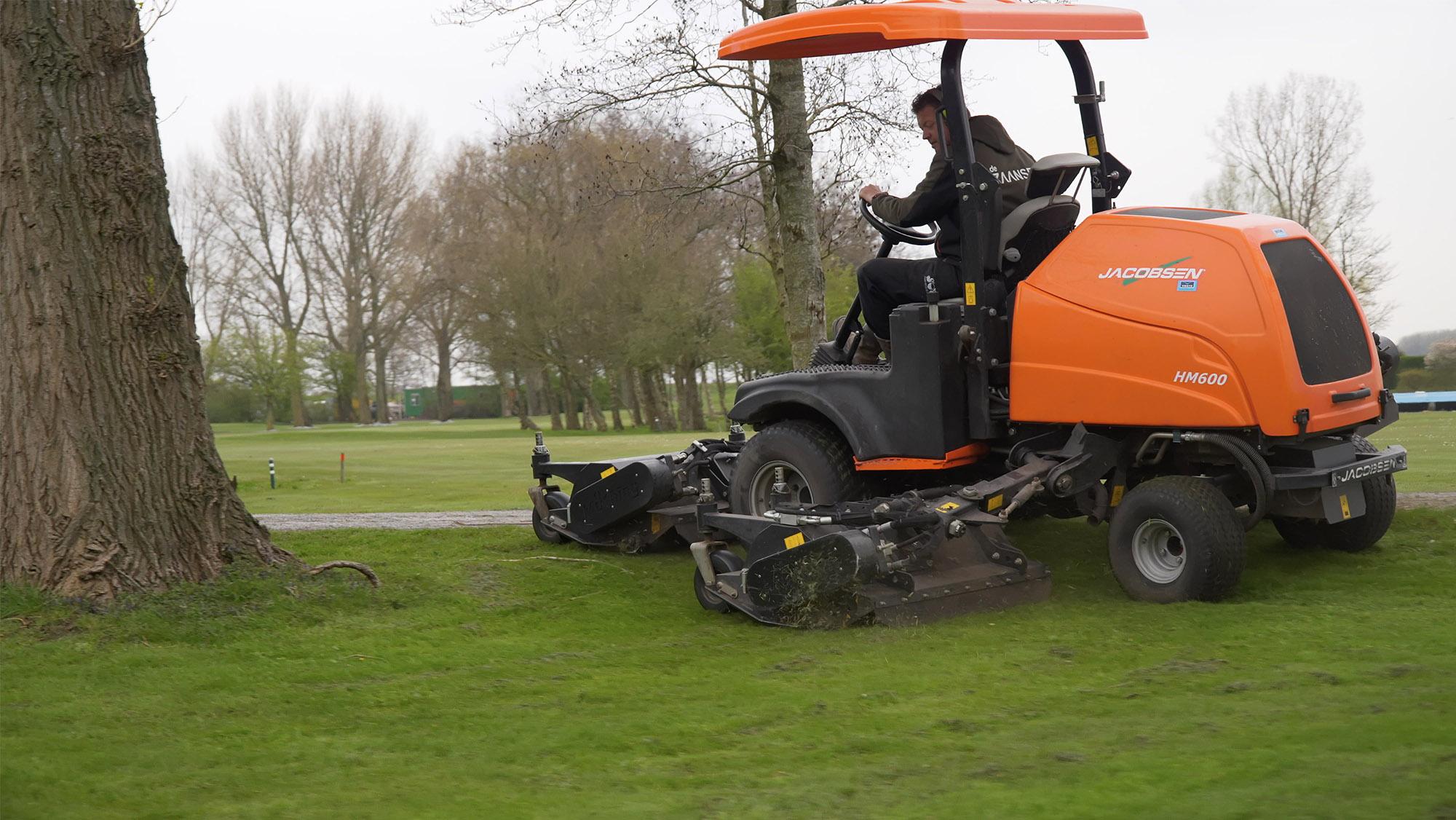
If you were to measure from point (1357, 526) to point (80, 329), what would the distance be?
6.89 metres

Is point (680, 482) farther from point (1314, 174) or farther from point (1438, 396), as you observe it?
point (1314, 174)

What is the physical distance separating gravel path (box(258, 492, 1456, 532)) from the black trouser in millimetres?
4321

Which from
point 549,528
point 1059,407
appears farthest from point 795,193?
point 1059,407

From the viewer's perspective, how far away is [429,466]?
90.9 ft

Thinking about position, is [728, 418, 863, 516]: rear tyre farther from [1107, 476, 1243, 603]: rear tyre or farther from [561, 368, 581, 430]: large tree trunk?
[561, 368, 581, 430]: large tree trunk

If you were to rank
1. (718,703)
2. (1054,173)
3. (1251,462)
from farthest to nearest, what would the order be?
(1054,173)
(1251,462)
(718,703)

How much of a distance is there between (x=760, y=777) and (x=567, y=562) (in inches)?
174

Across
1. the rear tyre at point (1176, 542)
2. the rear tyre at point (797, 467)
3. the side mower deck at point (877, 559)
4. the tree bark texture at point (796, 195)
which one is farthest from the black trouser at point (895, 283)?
the tree bark texture at point (796, 195)

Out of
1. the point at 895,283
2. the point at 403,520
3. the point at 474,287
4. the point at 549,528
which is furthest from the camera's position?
the point at 474,287

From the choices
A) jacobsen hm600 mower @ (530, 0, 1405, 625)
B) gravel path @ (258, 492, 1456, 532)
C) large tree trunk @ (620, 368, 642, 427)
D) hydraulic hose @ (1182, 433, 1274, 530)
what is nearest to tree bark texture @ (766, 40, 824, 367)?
gravel path @ (258, 492, 1456, 532)

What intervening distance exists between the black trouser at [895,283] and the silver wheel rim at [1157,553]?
1642mm

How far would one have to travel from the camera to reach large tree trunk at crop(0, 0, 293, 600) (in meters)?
6.46

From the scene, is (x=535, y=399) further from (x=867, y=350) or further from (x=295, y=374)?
(x=867, y=350)

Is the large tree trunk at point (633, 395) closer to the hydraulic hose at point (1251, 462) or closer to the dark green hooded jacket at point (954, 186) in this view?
Result: the dark green hooded jacket at point (954, 186)
